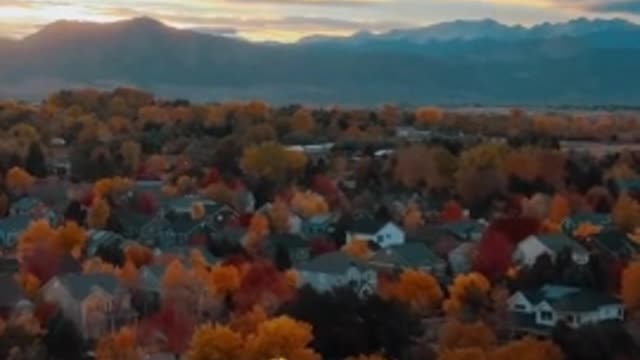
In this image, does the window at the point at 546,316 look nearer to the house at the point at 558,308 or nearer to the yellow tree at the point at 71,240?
the house at the point at 558,308

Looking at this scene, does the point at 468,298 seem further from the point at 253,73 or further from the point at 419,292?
the point at 253,73

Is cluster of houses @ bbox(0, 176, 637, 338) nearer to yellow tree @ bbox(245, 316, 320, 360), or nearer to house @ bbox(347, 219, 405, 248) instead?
house @ bbox(347, 219, 405, 248)

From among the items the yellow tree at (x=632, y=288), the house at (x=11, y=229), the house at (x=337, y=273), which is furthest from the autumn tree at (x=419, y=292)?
the house at (x=11, y=229)

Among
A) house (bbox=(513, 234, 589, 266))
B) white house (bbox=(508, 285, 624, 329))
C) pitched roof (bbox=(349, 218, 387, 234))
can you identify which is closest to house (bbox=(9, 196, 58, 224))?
pitched roof (bbox=(349, 218, 387, 234))

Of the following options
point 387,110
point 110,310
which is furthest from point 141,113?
point 110,310

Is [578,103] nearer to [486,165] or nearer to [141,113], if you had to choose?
[141,113]

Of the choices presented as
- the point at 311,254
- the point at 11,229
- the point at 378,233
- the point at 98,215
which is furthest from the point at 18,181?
the point at 311,254
